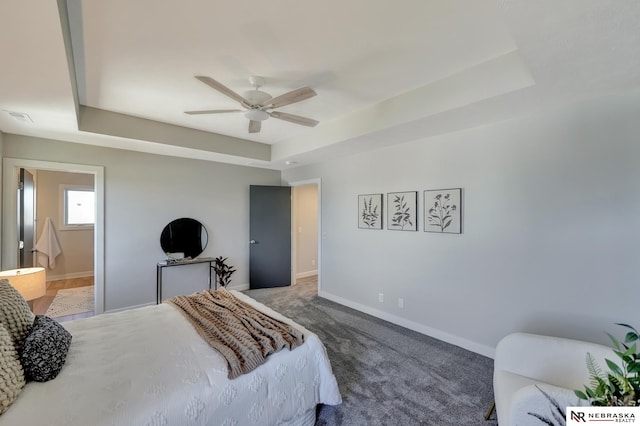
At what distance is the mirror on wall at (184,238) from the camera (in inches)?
165

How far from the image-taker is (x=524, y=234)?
98.6 inches

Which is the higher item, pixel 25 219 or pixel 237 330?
pixel 25 219

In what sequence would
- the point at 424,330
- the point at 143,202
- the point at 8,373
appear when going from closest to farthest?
the point at 8,373 → the point at 424,330 → the point at 143,202

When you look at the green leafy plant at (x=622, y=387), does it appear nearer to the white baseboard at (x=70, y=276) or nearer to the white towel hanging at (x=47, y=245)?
the white towel hanging at (x=47, y=245)

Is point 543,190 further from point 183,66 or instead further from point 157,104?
point 157,104

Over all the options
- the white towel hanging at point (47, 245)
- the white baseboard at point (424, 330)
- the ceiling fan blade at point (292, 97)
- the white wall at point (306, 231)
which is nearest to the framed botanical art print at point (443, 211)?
the white baseboard at point (424, 330)

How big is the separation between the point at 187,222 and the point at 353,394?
3.56 meters

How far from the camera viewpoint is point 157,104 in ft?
9.55

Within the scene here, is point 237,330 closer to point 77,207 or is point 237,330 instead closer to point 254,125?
point 254,125

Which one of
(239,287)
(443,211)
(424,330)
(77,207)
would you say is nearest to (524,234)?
(443,211)

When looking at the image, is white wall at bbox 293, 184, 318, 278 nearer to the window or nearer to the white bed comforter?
A: the white bed comforter

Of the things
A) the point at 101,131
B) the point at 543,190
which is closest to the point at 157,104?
the point at 101,131

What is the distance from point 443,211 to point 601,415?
218 centimetres

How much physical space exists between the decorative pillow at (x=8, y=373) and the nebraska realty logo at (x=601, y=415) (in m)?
2.38
